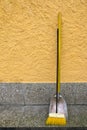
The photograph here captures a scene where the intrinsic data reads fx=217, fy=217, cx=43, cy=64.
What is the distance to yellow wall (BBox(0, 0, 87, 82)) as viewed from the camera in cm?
271

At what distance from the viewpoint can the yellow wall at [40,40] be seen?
271 cm

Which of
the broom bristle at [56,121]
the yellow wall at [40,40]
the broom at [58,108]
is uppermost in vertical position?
the yellow wall at [40,40]

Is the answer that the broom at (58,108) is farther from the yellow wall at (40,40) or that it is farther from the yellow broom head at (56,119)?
the yellow wall at (40,40)

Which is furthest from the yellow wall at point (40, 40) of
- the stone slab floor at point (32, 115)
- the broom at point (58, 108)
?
the stone slab floor at point (32, 115)

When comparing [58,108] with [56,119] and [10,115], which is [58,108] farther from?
[10,115]

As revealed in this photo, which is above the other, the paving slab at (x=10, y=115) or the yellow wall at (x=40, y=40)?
the yellow wall at (x=40, y=40)

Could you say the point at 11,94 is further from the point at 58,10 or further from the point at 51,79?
the point at 58,10

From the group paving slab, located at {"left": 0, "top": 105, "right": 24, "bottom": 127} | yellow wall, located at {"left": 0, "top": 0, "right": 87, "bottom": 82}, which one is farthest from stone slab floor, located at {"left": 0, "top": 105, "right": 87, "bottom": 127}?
yellow wall, located at {"left": 0, "top": 0, "right": 87, "bottom": 82}

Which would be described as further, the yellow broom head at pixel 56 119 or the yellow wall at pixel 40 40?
the yellow wall at pixel 40 40

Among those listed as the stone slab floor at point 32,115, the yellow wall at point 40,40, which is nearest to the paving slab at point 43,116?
the stone slab floor at point 32,115

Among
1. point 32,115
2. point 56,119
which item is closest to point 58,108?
point 56,119

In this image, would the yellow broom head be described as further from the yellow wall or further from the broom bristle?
the yellow wall

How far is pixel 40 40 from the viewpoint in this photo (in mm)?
2809

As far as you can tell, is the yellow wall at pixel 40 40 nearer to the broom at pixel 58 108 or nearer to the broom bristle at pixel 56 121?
the broom at pixel 58 108
